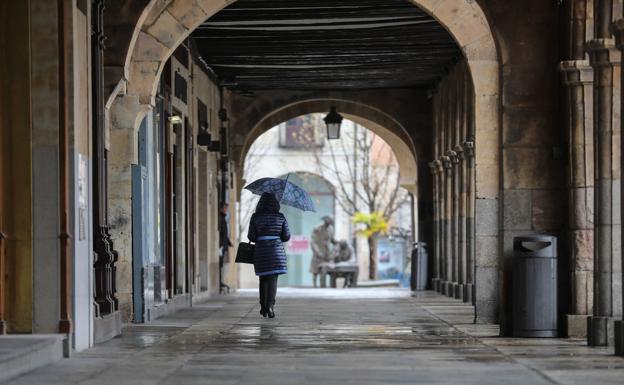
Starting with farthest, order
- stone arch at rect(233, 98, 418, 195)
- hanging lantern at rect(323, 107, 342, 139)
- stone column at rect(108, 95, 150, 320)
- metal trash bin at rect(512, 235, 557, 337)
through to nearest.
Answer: stone arch at rect(233, 98, 418, 195) < hanging lantern at rect(323, 107, 342, 139) < stone column at rect(108, 95, 150, 320) < metal trash bin at rect(512, 235, 557, 337)

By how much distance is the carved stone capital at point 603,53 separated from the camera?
42.9ft

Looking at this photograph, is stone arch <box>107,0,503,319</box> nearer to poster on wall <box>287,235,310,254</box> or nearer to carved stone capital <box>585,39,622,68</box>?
carved stone capital <box>585,39,622,68</box>

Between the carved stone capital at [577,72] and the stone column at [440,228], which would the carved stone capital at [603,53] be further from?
the stone column at [440,228]

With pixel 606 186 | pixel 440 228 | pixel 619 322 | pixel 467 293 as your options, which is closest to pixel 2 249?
pixel 619 322

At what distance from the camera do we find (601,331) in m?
13.1

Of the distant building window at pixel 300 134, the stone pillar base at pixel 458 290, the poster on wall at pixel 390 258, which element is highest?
the distant building window at pixel 300 134

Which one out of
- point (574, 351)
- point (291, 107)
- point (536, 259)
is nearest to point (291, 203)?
point (536, 259)

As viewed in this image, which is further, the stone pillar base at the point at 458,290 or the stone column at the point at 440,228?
the stone column at the point at 440,228

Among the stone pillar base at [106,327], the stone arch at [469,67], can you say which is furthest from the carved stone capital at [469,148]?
the stone pillar base at [106,327]

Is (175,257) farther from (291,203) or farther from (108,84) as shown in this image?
(108,84)

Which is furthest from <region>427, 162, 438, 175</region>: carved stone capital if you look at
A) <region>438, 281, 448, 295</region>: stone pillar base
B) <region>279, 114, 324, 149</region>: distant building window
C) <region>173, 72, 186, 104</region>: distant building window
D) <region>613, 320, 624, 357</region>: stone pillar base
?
<region>279, 114, 324, 149</region>: distant building window

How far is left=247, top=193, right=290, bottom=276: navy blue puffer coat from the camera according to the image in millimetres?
18094

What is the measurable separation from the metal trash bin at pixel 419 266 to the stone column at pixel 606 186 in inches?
687

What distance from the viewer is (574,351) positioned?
489 inches
